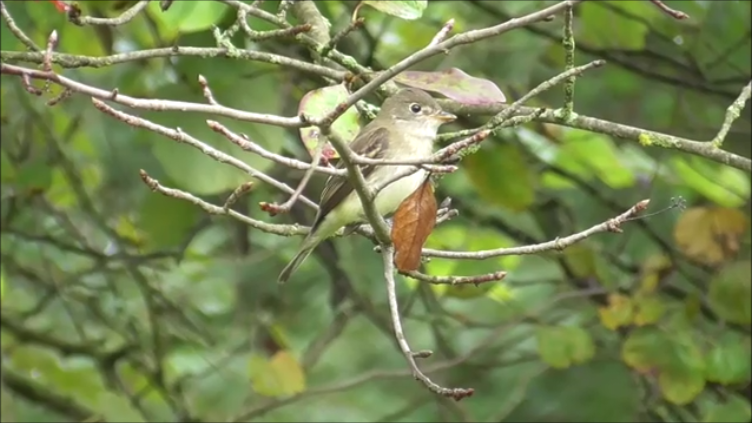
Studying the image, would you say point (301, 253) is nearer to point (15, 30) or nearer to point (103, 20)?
point (103, 20)

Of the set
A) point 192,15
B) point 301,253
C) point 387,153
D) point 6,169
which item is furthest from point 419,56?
point 6,169

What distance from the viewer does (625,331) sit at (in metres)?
5.10

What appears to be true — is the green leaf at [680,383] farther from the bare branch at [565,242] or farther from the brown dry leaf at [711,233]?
the bare branch at [565,242]

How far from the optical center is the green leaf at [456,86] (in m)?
3.03

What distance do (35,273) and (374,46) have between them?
202 cm

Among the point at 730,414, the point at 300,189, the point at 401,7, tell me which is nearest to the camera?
the point at 300,189

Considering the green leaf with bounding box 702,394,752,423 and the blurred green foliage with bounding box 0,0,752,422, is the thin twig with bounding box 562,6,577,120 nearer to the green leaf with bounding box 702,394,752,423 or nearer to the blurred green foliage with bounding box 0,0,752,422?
the blurred green foliage with bounding box 0,0,752,422

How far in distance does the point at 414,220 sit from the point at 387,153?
161 cm

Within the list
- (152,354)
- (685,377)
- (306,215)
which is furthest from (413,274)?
(152,354)

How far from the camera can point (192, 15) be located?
354 cm

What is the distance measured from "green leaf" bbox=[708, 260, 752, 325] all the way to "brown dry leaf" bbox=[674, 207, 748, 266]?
135 millimetres

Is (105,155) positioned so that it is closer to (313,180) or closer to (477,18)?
(313,180)

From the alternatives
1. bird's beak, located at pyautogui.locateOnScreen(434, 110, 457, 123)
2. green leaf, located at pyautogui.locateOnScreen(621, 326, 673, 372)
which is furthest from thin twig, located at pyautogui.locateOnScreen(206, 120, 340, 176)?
green leaf, located at pyautogui.locateOnScreen(621, 326, 673, 372)

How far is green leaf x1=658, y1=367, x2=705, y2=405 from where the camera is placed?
15.4 feet
